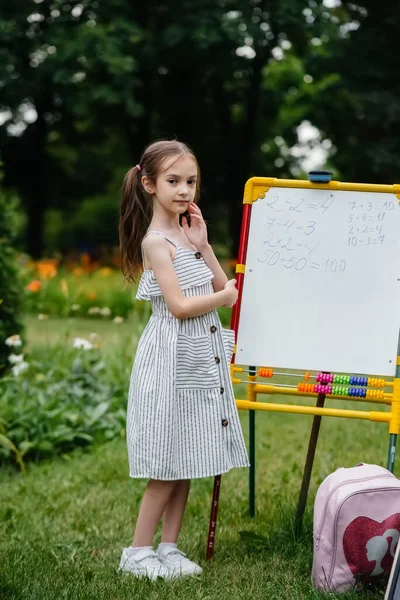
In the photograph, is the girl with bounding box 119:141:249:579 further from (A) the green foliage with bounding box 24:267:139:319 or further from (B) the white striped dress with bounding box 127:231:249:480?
(A) the green foliage with bounding box 24:267:139:319

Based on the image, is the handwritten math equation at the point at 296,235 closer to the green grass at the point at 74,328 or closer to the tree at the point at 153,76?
the green grass at the point at 74,328

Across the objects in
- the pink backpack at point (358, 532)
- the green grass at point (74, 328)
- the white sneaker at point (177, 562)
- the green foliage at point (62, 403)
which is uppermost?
the pink backpack at point (358, 532)

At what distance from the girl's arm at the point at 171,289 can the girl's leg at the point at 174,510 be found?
0.70 metres

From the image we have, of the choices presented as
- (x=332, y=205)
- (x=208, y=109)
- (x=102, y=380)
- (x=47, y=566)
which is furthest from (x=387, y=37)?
(x=47, y=566)

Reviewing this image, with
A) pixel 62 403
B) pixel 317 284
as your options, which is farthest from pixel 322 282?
pixel 62 403

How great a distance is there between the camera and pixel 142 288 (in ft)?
10.7

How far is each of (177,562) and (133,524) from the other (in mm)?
739

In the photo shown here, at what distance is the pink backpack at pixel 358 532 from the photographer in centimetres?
293

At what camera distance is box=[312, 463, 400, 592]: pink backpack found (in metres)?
2.93

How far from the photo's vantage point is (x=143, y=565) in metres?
3.27

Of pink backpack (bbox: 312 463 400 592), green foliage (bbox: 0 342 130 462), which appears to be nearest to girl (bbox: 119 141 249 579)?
pink backpack (bbox: 312 463 400 592)

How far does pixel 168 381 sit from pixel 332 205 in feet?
3.22

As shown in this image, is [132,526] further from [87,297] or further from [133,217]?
[87,297]

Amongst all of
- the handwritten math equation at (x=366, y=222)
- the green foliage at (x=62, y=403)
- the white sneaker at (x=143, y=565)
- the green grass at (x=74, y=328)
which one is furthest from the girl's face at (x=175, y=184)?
the green grass at (x=74, y=328)
